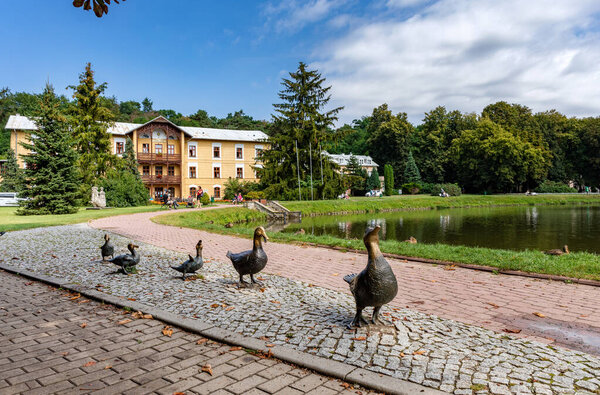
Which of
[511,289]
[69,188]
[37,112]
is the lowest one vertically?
[511,289]

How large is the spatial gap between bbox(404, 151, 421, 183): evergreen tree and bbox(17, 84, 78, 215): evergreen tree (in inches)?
1938

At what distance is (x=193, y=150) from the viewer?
46250 mm

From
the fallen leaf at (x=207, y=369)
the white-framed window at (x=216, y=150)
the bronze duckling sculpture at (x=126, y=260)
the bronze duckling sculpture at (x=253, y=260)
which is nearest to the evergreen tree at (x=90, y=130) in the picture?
the white-framed window at (x=216, y=150)

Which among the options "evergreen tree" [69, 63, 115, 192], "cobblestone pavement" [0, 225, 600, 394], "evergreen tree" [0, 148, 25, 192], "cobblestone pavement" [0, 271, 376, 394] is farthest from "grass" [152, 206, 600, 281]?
"evergreen tree" [0, 148, 25, 192]

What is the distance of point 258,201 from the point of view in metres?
32.6

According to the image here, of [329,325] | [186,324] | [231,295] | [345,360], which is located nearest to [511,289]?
[329,325]

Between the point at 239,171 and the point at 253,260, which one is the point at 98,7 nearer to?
the point at 253,260

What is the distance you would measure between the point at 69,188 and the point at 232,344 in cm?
2571

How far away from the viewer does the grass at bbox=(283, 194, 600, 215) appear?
33.9 m

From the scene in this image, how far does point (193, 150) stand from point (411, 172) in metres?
34.9

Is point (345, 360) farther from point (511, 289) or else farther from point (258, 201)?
point (258, 201)

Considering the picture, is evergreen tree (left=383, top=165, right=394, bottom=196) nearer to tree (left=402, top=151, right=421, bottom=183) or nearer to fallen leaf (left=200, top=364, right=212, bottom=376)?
tree (left=402, top=151, right=421, bottom=183)

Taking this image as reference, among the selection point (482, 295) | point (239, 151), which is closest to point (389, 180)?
point (239, 151)

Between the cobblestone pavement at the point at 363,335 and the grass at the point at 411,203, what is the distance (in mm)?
25485
